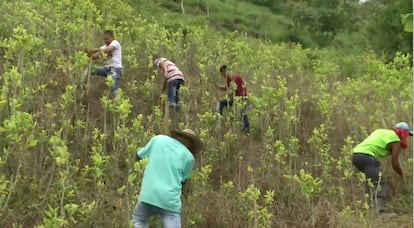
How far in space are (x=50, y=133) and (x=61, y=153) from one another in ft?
5.55

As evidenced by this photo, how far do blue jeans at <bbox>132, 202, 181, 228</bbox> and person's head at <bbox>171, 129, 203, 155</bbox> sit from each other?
1.76 ft

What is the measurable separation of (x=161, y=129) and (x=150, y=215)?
2616mm

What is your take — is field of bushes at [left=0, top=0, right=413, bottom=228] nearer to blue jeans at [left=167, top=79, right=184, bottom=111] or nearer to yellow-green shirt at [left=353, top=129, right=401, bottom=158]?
blue jeans at [left=167, top=79, right=184, bottom=111]

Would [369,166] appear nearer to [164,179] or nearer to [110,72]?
[164,179]

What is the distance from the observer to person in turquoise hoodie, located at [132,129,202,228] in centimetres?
475

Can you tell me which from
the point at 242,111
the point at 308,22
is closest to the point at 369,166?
the point at 242,111


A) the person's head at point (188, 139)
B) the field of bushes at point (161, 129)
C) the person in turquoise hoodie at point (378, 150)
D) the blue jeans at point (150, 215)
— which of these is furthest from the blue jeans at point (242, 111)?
the blue jeans at point (150, 215)

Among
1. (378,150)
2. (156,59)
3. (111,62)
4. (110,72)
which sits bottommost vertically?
(378,150)

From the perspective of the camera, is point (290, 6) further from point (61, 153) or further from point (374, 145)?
point (61, 153)

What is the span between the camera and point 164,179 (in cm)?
477

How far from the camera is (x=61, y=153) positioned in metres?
4.80

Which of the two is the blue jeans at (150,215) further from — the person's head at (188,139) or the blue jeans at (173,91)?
the blue jeans at (173,91)

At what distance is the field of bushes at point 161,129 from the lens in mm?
5508

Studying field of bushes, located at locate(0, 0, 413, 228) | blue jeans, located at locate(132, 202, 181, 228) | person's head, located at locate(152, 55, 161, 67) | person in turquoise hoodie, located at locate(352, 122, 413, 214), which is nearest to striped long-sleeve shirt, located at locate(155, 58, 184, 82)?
field of bushes, located at locate(0, 0, 413, 228)
